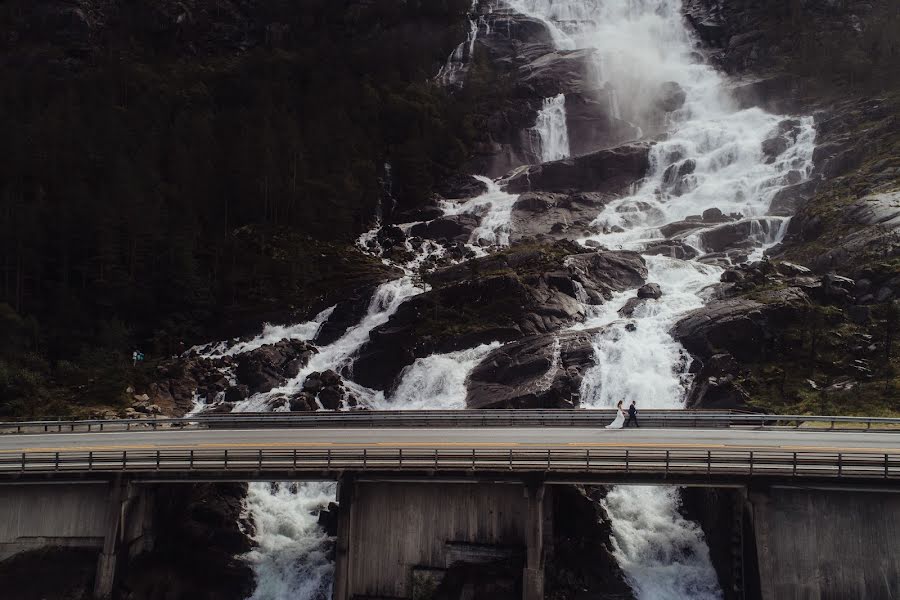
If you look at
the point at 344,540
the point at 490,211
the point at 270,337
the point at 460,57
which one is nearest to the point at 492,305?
the point at 270,337

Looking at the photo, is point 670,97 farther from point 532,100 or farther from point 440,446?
point 440,446

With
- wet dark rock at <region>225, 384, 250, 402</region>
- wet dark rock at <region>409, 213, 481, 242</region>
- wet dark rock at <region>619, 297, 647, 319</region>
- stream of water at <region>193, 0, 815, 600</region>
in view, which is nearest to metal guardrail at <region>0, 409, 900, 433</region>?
stream of water at <region>193, 0, 815, 600</region>

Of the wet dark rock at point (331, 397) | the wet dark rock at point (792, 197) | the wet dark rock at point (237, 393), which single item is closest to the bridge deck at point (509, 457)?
the wet dark rock at point (331, 397)

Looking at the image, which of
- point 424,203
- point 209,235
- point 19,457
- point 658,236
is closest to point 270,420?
point 19,457

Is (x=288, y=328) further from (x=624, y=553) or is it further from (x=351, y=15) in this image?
(x=351, y=15)

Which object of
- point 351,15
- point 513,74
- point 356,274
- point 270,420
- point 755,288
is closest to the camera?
point 270,420

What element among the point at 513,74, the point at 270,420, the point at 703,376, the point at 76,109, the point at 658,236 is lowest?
the point at 270,420
